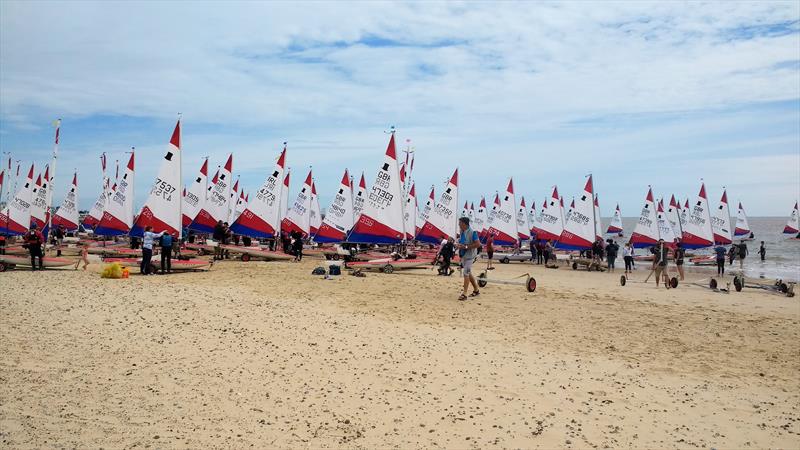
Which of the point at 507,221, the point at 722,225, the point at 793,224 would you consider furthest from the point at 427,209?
the point at 793,224

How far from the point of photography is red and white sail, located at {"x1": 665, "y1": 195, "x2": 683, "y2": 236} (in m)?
40.9

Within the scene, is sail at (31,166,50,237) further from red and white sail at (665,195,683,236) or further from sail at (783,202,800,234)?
sail at (783,202,800,234)

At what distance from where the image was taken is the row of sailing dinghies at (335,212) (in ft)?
66.7

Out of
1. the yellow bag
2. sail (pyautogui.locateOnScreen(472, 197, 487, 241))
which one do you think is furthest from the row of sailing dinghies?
sail (pyautogui.locateOnScreen(472, 197, 487, 241))

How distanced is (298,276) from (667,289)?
41.1 feet

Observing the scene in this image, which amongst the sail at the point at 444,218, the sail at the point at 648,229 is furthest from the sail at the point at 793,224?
the sail at the point at 444,218

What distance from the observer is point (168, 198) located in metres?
19.4

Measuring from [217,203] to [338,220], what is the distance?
26.1ft

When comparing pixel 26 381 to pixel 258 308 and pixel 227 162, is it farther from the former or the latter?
pixel 227 162

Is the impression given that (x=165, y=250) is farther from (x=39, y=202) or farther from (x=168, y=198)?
(x=39, y=202)

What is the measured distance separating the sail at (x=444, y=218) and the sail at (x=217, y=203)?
10.8 metres

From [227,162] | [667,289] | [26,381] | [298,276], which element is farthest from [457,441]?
[227,162]

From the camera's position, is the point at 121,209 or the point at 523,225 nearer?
the point at 121,209

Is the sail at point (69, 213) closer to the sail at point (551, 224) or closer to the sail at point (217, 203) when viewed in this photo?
the sail at point (217, 203)
